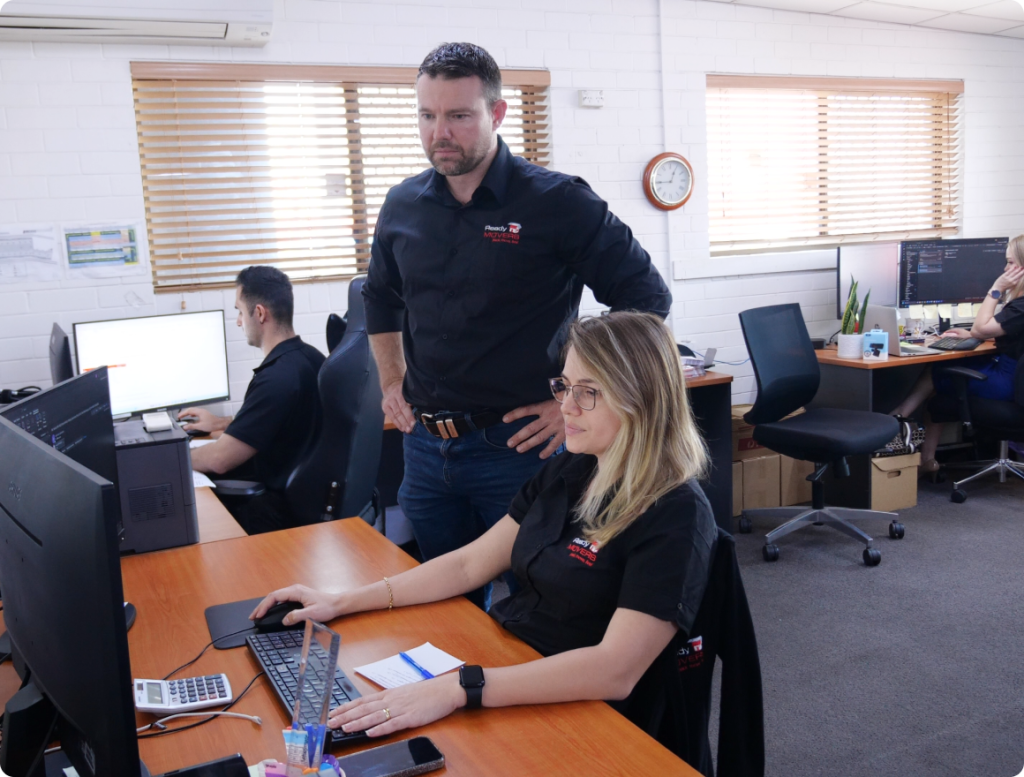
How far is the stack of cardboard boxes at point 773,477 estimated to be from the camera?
4.36 meters

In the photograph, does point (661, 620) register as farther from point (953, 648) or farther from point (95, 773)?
point (953, 648)

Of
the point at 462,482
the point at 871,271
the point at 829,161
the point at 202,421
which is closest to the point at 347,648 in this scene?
the point at 462,482

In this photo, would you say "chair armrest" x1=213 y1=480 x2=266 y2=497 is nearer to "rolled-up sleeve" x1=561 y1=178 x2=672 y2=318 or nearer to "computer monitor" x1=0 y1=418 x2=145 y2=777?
"rolled-up sleeve" x1=561 y1=178 x2=672 y2=318

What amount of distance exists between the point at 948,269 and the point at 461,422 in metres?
3.93

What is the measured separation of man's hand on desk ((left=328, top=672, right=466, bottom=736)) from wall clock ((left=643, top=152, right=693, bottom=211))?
3673mm

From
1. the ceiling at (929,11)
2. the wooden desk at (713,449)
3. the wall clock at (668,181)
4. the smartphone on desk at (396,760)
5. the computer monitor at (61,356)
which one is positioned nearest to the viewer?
the smartphone on desk at (396,760)

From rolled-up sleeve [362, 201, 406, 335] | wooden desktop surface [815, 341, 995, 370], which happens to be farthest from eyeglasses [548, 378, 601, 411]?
wooden desktop surface [815, 341, 995, 370]

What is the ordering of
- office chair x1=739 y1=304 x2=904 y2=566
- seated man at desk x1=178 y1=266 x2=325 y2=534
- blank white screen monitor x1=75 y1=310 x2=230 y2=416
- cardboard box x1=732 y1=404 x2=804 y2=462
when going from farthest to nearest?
cardboard box x1=732 y1=404 x2=804 y2=462 → office chair x1=739 y1=304 x2=904 y2=566 → blank white screen monitor x1=75 y1=310 x2=230 y2=416 → seated man at desk x1=178 y1=266 x2=325 y2=534

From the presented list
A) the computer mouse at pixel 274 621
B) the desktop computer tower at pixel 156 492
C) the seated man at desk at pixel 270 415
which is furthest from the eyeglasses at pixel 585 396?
the seated man at desk at pixel 270 415

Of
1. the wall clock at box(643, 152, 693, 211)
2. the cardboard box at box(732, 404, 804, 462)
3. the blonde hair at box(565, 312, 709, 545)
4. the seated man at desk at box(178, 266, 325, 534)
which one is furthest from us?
the wall clock at box(643, 152, 693, 211)

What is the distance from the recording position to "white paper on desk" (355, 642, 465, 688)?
4.42ft

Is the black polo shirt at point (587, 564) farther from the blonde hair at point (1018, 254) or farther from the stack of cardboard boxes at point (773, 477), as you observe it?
the blonde hair at point (1018, 254)

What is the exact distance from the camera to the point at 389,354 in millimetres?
2365

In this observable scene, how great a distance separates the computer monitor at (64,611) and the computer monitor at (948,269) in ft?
15.8
